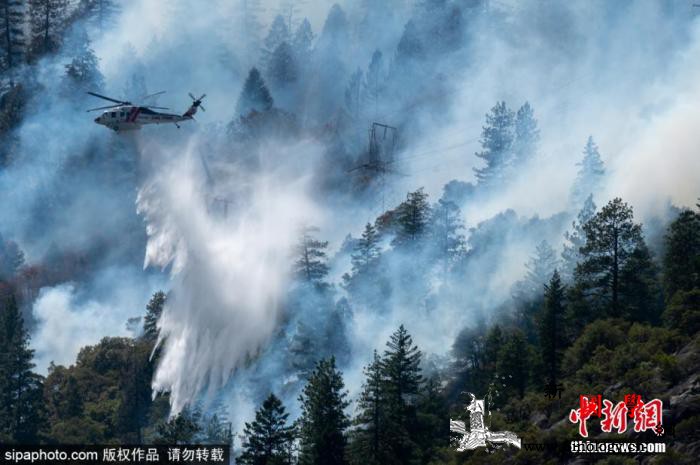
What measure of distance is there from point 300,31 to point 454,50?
72.4ft

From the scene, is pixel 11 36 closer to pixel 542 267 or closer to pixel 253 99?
pixel 253 99

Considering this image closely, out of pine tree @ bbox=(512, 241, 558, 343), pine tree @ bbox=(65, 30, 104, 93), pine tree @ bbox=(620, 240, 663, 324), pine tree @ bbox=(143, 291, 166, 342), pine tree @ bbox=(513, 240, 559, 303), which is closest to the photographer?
pine tree @ bbox=(620, 240, 663, 324)

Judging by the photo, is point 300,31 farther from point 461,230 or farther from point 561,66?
point 461,230

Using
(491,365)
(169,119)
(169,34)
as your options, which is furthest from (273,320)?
(169,34)

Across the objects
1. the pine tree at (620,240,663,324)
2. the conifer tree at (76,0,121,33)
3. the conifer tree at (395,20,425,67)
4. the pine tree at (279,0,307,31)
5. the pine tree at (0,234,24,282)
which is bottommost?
the pine tree at (620,240,663,324)

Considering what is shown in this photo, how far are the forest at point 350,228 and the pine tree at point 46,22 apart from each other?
47cm

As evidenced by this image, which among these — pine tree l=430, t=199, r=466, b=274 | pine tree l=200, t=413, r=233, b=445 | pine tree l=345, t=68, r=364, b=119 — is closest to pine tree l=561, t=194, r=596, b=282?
pine tree l=430, t=199, r=466, b=274

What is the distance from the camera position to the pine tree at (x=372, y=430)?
81.0m

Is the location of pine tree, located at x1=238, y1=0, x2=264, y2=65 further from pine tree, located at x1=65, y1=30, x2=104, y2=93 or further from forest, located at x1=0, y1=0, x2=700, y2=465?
pine tree, located at x1=65, y1=30, x2=104, y2=93

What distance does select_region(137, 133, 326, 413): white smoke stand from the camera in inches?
4380

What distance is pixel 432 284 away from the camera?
11088cm

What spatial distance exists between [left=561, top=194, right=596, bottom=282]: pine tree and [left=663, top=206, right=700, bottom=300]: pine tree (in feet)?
26.6

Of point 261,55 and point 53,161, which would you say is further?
point 261,55

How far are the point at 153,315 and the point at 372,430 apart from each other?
4432 centimetres
